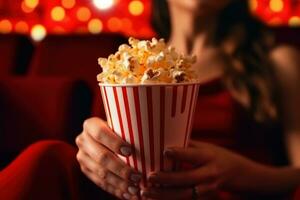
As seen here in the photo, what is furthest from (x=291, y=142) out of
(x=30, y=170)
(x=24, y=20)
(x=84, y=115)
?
(x=24, y=20)

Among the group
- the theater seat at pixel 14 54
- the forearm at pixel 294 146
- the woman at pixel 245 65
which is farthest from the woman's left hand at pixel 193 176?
the theater seat at pixel 14 54

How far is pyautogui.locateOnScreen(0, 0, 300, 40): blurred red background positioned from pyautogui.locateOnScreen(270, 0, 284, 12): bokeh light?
0.73 meters

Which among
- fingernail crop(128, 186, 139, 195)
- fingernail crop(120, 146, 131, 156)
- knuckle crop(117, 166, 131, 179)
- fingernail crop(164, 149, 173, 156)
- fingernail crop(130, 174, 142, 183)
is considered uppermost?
fingernail crop(120, 146, 131, 156)

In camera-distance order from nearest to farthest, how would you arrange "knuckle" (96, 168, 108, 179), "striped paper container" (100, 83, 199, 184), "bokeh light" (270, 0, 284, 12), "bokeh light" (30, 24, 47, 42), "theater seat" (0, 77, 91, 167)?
"striped paper container" (100, 83, 199, 184), "knuckle" (96, 168, 108, 179), "theater seat" (0, 77, 91, 167), "bokeh light" (270, 0, 284, 12), "bokeh light" (30, 24, 47, 42)

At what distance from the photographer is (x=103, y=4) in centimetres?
297

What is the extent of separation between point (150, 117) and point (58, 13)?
250cm

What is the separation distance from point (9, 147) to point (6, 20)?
67.6 inches

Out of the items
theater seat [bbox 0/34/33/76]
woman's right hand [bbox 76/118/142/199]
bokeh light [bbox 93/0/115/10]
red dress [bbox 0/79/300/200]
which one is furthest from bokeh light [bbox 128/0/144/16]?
woman's right hand [bbox 76/118/142/199]

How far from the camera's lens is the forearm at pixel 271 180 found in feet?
3.33

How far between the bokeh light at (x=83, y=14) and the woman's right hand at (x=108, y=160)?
7.52ft

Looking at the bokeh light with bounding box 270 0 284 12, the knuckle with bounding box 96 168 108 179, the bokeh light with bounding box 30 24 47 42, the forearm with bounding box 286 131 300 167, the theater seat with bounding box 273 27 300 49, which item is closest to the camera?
the knuckle with bounding box 96 168 108 179

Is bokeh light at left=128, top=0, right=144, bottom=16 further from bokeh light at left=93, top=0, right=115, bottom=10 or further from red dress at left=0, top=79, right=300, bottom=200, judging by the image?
red dress at left=0, top=79, right=300, bottom=200

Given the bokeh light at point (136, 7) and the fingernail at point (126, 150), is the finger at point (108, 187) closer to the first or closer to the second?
the fingernail at point (126, 150)

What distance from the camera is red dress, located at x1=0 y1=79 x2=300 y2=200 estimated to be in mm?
803
